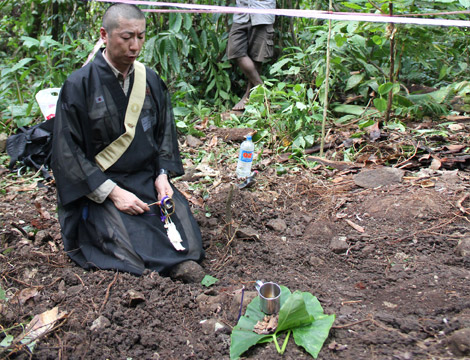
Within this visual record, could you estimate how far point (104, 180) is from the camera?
2.79 meters

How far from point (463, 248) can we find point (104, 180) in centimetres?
215

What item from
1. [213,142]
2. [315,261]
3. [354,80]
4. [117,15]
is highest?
[117,15]

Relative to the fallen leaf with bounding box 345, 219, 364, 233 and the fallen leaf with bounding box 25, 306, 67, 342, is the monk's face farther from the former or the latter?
the fallen leaf with bounding box 345, 219, 364, 233

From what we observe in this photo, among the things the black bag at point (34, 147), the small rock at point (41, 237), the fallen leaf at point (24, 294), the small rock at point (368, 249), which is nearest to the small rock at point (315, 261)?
the small rock at point (368, 249)

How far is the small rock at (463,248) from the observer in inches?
111

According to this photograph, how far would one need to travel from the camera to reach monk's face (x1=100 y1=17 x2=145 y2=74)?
2.66m

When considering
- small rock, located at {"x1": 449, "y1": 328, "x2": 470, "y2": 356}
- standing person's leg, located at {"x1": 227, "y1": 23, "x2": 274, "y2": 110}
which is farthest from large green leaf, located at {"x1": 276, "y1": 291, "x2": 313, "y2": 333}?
standing person's leg, located at {"x1": 227, "y1": 23, "x2": 274, "y2": 110}

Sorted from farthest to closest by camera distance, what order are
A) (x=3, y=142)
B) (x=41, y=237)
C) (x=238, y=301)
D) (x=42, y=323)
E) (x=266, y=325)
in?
1. (x=3, y=142)
2. (x=41, y=237)
3. (x=238, y=301)
4. (x=42, y=323)
5. (x=266, y=325)

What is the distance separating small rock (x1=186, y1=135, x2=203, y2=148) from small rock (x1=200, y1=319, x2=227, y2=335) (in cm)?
277

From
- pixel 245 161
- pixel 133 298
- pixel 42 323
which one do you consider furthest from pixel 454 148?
pixel 42 323

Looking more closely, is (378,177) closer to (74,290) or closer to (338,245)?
(338,245)

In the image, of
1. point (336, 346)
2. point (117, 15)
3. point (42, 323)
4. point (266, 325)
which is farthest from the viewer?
point (117, 15)

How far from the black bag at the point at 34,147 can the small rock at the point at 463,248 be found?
348 cm

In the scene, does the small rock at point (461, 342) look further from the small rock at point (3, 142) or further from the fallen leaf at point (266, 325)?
the small rock at point (3, 142)
